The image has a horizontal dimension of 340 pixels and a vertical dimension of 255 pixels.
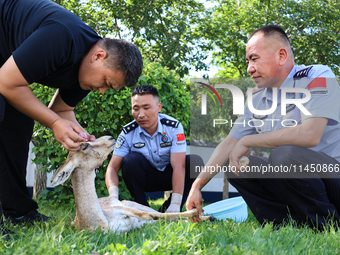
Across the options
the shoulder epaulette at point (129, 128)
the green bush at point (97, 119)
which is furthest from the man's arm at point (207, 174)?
the green bush at point (97, 119)

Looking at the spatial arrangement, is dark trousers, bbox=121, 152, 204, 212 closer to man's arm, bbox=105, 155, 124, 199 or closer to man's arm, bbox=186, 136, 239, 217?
man's arm, bbox=105, 155, 124, 199

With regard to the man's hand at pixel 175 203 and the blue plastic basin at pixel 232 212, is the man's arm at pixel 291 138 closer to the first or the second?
the man's hand at pixel 175 203

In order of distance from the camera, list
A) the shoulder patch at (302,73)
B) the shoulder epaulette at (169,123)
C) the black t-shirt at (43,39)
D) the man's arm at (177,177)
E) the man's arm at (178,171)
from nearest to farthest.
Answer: the black t-shirt at (43,39), the shoulder patch at (302,73), the man's arm at (177,177), the man's arm at (178,171), the shoulder epaulette at (169,123)

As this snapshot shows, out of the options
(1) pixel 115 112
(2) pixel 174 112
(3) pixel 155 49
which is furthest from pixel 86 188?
(3) pixel 155 49

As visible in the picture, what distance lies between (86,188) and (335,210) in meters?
2.16

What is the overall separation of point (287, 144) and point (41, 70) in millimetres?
2134

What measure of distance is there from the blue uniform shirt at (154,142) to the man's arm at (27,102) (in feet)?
5.92

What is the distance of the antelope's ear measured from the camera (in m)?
2.36

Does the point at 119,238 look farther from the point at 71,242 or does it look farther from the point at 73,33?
the point at 73,33

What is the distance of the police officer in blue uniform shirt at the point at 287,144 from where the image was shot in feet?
9.21

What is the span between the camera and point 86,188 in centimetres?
263

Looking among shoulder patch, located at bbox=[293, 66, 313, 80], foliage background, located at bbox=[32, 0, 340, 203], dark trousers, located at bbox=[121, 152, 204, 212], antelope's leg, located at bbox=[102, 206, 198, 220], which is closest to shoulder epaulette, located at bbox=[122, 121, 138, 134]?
dark trousers, located at bbox=[121, 152, 204, 212]

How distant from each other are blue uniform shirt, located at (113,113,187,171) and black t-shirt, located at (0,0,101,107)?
1610 millimetres

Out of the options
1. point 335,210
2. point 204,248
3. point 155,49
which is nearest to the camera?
point 204,248
